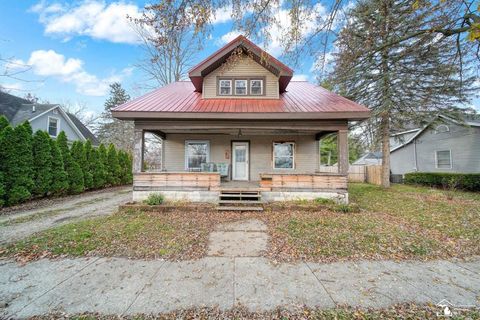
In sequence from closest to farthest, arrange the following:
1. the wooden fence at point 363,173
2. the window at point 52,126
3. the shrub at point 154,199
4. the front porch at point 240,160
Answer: the shrub at point 154,199, the front porch at point 240,160, the window at point 52,126, the wooden fence at point 363,173

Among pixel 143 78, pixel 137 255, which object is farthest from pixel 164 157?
pixel 143 78

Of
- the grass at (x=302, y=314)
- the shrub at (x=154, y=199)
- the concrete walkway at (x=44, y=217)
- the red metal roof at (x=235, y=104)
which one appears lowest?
the grass at (x=302, y=314)

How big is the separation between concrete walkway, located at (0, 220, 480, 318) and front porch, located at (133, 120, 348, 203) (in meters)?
3.51

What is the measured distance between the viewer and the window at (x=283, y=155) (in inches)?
383

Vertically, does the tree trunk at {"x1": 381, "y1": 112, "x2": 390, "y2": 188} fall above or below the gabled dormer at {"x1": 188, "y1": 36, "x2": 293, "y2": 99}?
below

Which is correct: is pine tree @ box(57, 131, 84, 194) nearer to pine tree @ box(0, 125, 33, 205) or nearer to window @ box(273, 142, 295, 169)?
pine tree @ box(0, 125, 33, 205)

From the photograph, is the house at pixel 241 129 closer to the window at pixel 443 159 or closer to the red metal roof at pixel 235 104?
the red metal roof at pixel 235 104

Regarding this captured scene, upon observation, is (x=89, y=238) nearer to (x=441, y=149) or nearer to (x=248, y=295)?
(x=248, y=295)

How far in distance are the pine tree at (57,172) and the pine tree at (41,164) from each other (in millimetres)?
239

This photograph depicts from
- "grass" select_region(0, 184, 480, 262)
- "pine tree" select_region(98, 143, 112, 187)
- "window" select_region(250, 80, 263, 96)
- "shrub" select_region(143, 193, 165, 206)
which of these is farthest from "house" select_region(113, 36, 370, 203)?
"pine tree" select_region(98, 143, 112, 187)

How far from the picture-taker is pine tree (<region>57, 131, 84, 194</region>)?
32.0 feet

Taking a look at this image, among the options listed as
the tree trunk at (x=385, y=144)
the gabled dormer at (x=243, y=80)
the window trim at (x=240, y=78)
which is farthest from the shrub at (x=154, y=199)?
the tree trunk at (x=385, y=144)

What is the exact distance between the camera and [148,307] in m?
2.38

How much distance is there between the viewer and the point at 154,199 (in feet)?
21.6
